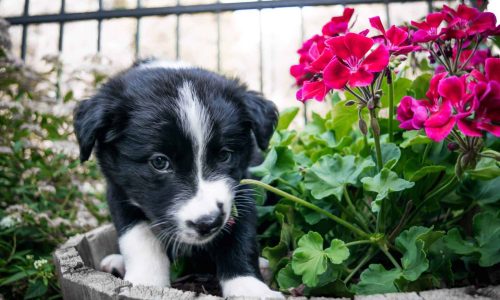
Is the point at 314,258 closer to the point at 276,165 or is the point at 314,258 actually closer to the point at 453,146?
the point at 453,146

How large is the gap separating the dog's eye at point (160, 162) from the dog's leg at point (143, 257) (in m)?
0.36

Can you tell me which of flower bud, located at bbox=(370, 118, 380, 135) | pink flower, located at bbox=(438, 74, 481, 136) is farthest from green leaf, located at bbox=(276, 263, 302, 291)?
pink flower, located at bbox=(438, 74, 481, 136)

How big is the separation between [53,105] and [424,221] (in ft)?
8.80

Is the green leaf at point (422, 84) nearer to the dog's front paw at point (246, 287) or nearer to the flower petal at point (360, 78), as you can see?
the flower petal at point (360, 78)

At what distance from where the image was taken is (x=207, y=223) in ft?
6.09

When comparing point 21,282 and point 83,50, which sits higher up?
point 83,50

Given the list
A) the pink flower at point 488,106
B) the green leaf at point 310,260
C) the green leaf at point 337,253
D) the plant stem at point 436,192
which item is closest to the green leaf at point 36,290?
the green leaf at point 310,260

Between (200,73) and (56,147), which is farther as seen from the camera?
(56,147)

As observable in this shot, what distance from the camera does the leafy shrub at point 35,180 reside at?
277 centimetres

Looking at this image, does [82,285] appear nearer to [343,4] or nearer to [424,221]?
[424,221]

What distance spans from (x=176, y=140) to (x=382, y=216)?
0.89 meters

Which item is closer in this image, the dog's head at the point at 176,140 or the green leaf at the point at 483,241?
the green leaf at the point at 483,241

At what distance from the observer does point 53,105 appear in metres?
3.60

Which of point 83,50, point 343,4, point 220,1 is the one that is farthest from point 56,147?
point 83,50
